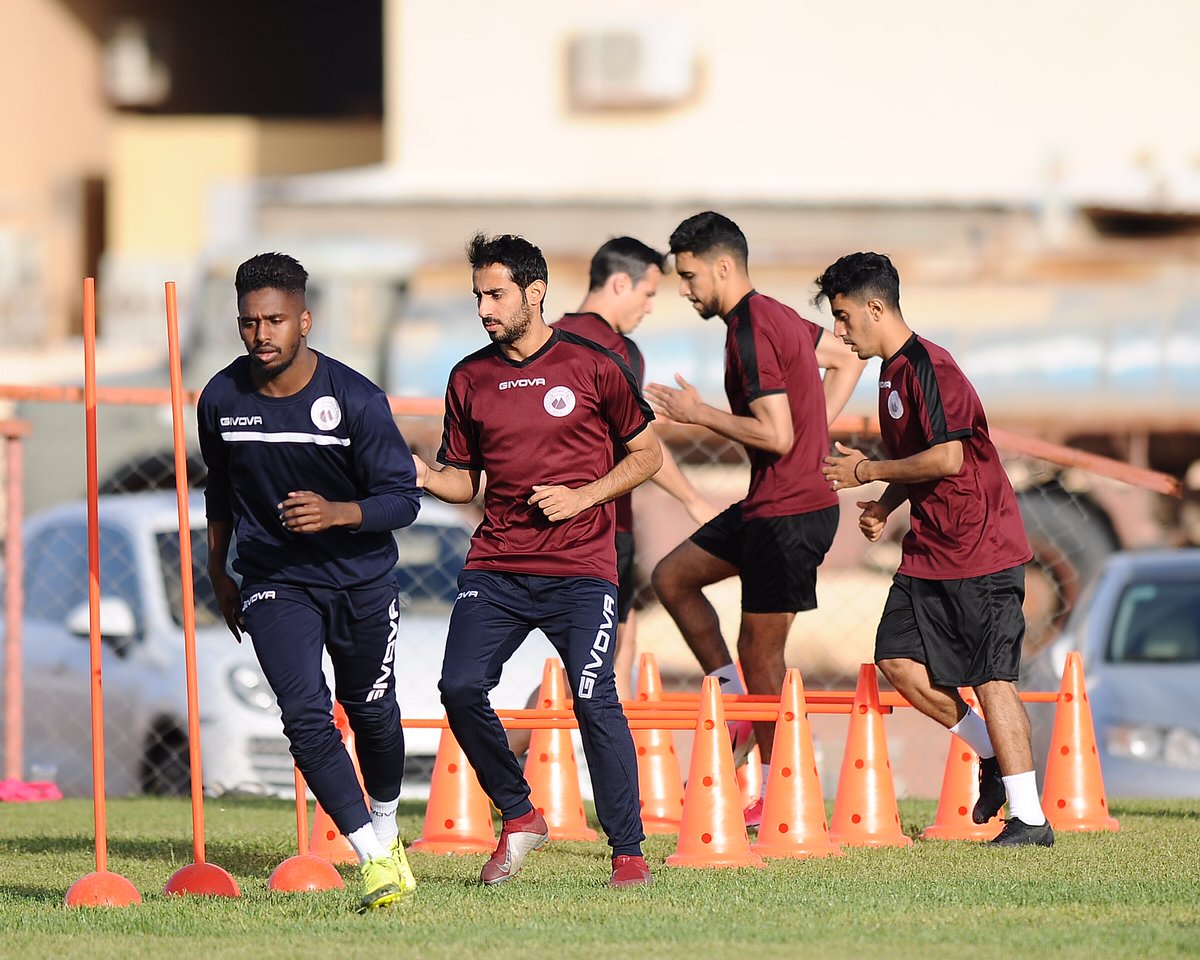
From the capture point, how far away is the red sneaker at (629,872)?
639 centimetres

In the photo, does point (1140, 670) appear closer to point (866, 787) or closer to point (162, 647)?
point (866, 787)

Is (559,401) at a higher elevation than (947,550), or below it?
higher

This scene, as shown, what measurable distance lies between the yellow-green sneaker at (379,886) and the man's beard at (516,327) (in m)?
1.71

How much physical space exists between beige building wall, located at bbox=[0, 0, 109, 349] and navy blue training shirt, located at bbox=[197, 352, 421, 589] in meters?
24.9

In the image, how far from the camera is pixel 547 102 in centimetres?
2700

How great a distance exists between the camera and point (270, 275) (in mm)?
6098

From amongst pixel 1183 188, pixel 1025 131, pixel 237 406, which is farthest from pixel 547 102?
pixel 237 406

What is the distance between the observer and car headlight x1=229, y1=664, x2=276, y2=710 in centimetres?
1016

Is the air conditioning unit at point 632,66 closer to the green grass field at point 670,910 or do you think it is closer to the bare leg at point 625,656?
the bare leg at point 625,656

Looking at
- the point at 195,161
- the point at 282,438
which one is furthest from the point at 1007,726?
the point at 195,161

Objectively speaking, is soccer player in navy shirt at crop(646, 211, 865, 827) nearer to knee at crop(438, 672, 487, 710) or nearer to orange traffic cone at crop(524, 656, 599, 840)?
orange traffic cone at crop(524, 656, 599, 840)

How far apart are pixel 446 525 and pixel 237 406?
6.11 metres

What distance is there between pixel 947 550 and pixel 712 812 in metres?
1.30

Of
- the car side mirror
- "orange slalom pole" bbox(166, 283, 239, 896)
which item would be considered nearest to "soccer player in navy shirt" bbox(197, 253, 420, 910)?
"orange slalom pole" bbox(166, 283, 239, 896)
